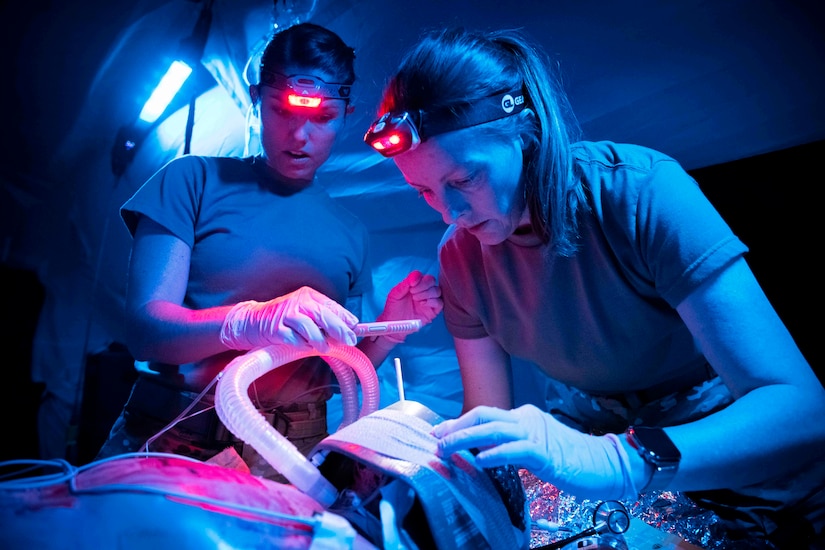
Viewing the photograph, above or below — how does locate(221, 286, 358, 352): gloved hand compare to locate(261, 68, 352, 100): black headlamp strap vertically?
below

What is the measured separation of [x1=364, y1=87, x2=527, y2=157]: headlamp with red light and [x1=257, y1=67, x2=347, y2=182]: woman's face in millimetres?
458

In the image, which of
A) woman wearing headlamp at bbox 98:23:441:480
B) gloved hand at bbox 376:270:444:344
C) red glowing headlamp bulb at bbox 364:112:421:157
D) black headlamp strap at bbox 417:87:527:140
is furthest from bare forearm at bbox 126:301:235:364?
black headlamp strap at bbox 417:87:527:140

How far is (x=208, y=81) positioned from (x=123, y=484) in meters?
2.16

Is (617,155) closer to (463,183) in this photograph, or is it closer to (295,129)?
(463,183)

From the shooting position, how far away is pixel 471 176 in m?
1.18

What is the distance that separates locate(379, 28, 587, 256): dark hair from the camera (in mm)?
1176

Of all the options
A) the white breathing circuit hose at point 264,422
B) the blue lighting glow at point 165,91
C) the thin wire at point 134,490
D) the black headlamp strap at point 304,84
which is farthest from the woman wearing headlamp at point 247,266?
the blue lighting glow at point 165,91

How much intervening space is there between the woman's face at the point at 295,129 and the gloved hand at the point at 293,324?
574 millimetres

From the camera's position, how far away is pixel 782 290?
1753 mm

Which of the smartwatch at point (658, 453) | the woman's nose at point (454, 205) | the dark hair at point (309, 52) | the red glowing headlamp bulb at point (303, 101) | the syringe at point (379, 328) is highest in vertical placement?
the dark hair at point (309, 52)

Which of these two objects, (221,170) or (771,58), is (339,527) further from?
(771,58)

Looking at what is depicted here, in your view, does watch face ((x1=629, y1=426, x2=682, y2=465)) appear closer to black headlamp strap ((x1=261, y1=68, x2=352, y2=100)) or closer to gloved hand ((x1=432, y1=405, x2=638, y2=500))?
gloved hand ((x1=432, y1=405, x2=638, y2=500))

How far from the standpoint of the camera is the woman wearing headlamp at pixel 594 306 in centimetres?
93

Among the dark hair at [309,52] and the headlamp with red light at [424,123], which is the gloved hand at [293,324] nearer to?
the headlamp with red light at [424,123]
